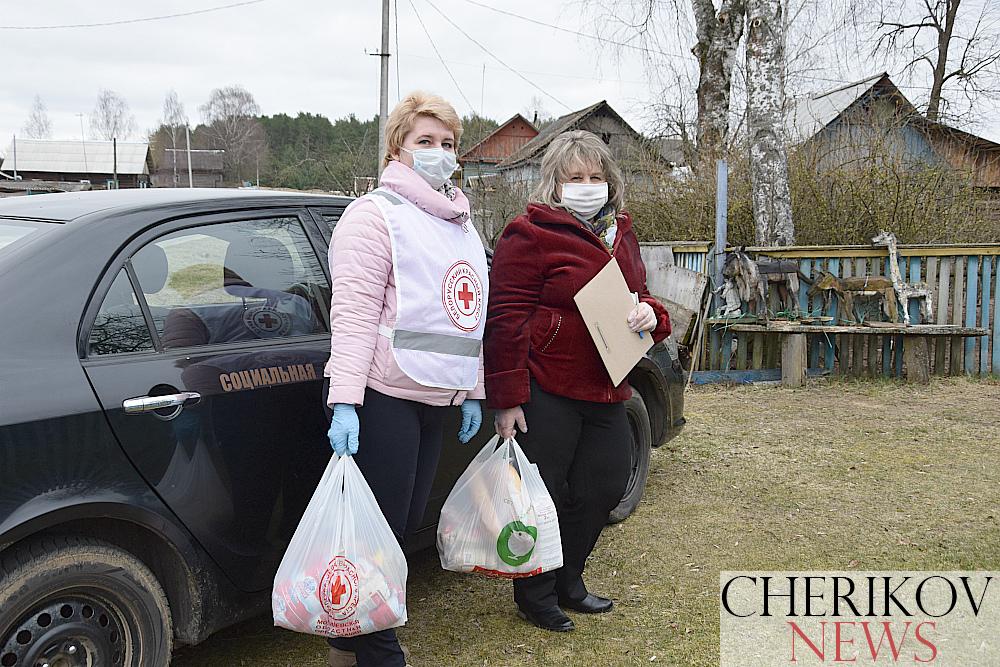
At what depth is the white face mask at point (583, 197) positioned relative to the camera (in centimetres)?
309

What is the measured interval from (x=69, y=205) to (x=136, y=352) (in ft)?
1.94

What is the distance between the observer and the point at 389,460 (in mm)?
2619

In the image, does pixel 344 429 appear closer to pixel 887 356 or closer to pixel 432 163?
pixel 432 163

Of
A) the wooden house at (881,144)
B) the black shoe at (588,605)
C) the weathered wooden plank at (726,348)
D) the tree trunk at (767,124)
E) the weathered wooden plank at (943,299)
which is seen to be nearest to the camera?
the black shoe at (588,605)

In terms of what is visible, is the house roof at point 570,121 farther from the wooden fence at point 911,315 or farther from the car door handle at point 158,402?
the car door handle at point 158,402

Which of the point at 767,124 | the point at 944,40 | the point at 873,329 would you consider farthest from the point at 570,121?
the point at 873,329

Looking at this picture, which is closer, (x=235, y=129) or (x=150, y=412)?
(x=150, y=412)

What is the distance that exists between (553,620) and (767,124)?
8.35 meters

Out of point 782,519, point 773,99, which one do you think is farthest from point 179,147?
point 782,519

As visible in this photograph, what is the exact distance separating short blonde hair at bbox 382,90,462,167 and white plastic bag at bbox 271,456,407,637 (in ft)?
3.36

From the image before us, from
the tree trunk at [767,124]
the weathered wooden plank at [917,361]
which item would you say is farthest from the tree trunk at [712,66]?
the weathered wooden plank at [917,361]

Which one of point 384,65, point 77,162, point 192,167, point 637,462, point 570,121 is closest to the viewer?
point 637,462

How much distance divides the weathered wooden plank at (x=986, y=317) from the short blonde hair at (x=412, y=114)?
7197 millimetres

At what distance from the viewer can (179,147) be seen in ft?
244
